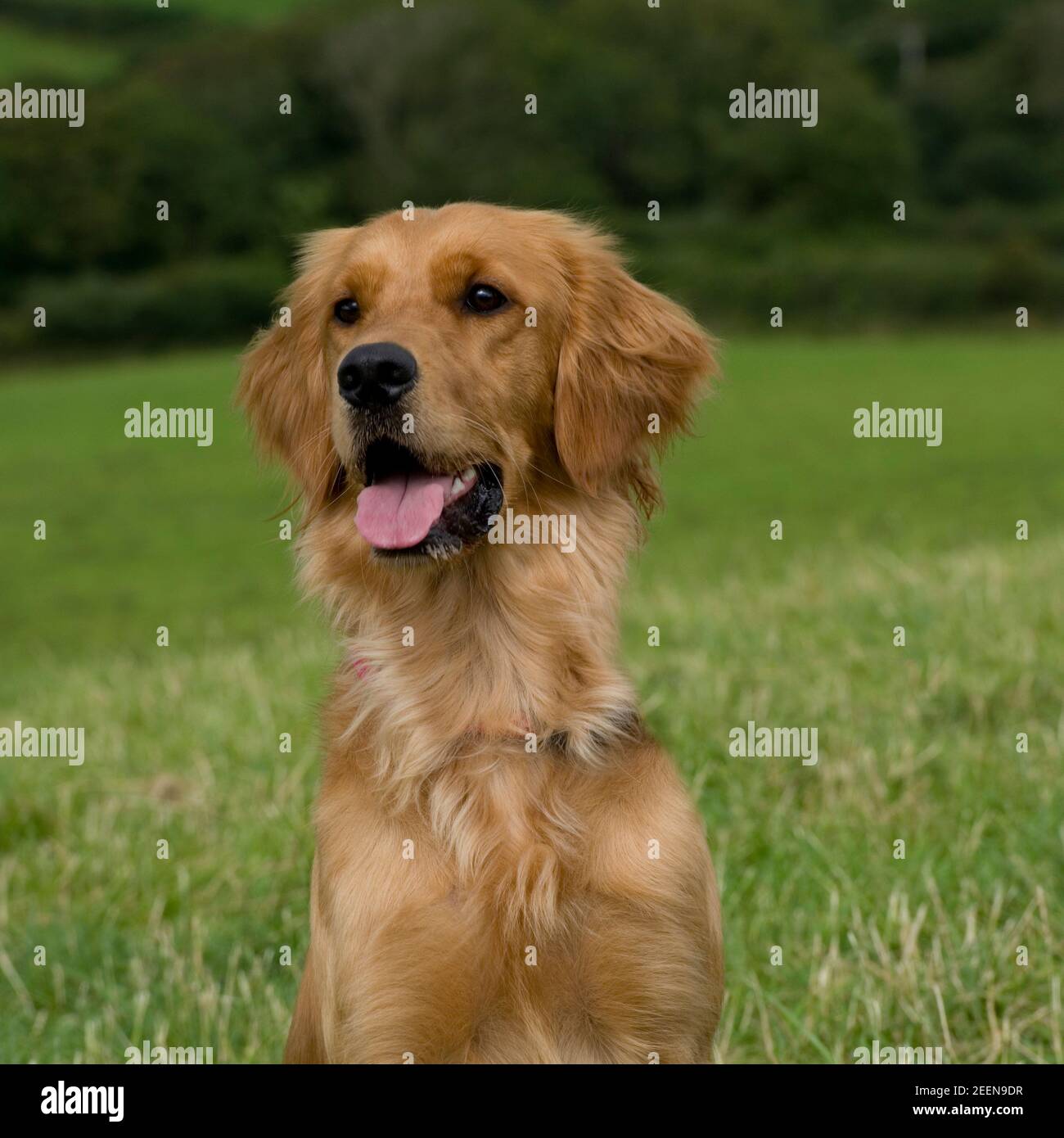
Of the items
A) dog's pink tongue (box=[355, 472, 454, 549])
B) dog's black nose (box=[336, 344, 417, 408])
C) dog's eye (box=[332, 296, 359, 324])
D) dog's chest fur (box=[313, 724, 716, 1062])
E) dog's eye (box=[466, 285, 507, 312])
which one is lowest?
dog's chest fur (box=[313, 724, 716, 1062])

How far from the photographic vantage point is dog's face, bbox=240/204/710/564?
10.8 ft

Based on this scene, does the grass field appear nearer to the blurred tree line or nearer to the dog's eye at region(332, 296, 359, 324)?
the dog's eye at region(332, 296, 359, 324)

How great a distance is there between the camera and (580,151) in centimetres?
4800

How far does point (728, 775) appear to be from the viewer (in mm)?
5418

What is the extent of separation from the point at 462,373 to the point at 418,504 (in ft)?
1.01

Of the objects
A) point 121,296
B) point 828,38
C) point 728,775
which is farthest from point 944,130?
point 728,775

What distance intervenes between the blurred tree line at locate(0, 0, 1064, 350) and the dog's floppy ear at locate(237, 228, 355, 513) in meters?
34.4

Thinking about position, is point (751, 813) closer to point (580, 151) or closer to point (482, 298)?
point (482, 298)

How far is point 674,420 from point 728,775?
198 cm

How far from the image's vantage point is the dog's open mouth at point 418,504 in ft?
10.9

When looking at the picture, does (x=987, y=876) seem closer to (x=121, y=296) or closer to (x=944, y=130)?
(x=121, y=296)

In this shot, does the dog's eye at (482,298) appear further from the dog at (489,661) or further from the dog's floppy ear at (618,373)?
the dog's floppy ear at (618,373)

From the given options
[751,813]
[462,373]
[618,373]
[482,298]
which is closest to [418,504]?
[462,373]

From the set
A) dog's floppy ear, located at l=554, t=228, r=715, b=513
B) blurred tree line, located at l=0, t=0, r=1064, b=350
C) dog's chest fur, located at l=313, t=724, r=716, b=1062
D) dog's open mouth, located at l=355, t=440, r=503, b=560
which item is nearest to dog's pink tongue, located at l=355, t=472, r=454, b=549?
dog's open mouth, located at l=355, t=440, r=503, b=560
